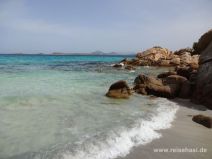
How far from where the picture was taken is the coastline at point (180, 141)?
6062mm

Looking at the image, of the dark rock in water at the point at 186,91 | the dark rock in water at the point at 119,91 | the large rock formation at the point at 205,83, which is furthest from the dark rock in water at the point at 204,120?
the dark rock in water at the point at 186,91

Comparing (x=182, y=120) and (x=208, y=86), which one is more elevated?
(x=208, y=86)

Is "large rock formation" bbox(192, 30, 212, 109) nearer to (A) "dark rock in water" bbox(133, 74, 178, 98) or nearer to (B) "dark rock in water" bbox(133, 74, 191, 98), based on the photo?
(B) "dark rock in water" bbox(133, 74, 191, 98)

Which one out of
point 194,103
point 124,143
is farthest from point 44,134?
point 194,103

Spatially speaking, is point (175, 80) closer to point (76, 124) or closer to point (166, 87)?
point (166, 87)

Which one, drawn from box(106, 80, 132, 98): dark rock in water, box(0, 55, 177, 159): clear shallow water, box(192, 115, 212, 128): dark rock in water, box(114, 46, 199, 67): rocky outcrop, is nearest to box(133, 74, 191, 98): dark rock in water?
box(106, 80, 132, 98): dark rock in water

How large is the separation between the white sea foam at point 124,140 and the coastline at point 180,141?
214 mm

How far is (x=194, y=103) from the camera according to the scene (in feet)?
41.3

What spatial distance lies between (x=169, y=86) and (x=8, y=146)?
1020cm

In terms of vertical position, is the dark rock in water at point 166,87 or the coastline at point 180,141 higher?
the dark rock in water at point 166,87

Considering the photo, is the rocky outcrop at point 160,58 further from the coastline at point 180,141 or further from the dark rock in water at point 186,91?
the coastline at point 180,141

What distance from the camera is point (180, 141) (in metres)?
6.97

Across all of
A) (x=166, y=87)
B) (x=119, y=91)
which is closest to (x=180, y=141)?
(x=119, y=91)

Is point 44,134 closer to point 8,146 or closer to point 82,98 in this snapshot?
point 8,146
